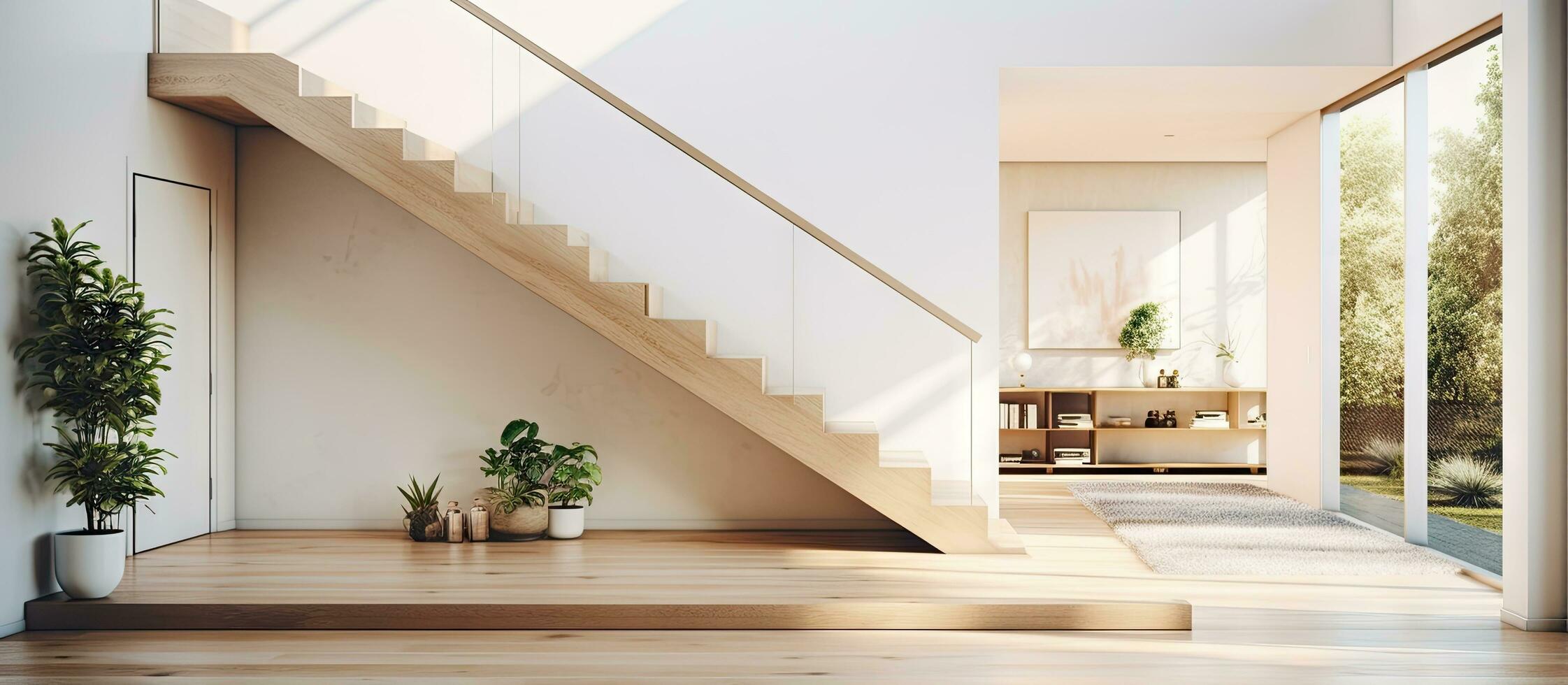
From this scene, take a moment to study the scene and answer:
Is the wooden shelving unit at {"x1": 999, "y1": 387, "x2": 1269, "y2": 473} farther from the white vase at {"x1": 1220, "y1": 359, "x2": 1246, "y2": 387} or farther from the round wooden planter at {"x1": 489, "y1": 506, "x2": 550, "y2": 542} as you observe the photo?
the round wooden planter at {"x1": 489, "y1": 506, "x2": 550, "y2": 542}

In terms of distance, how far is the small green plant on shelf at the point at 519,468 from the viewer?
19.7ft

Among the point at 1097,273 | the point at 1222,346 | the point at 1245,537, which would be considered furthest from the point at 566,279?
the point at 1222,346

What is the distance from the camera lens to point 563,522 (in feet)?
19.9

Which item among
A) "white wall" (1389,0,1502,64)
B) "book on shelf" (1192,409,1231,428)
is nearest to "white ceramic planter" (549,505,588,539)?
"white wall" (1389,0,1502,64)

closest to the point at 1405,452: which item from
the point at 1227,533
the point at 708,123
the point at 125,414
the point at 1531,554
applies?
the point at 1227,533

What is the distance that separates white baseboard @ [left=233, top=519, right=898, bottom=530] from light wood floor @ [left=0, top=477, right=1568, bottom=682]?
153cm

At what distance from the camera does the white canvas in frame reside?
960 cm

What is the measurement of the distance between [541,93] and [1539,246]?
4.63m

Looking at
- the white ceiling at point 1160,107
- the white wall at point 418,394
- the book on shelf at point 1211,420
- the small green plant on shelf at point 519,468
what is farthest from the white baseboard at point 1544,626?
the book on shelf at point 1211,420

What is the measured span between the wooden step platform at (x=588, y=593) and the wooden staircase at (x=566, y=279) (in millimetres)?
330

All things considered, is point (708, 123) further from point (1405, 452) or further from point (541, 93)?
point (1405, 452)

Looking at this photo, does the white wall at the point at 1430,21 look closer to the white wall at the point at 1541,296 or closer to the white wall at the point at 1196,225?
the white wall at the point at 1541,296

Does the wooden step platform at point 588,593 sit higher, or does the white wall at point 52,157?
the white wall at point 52,157

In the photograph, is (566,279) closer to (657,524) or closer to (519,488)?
(519,488)
